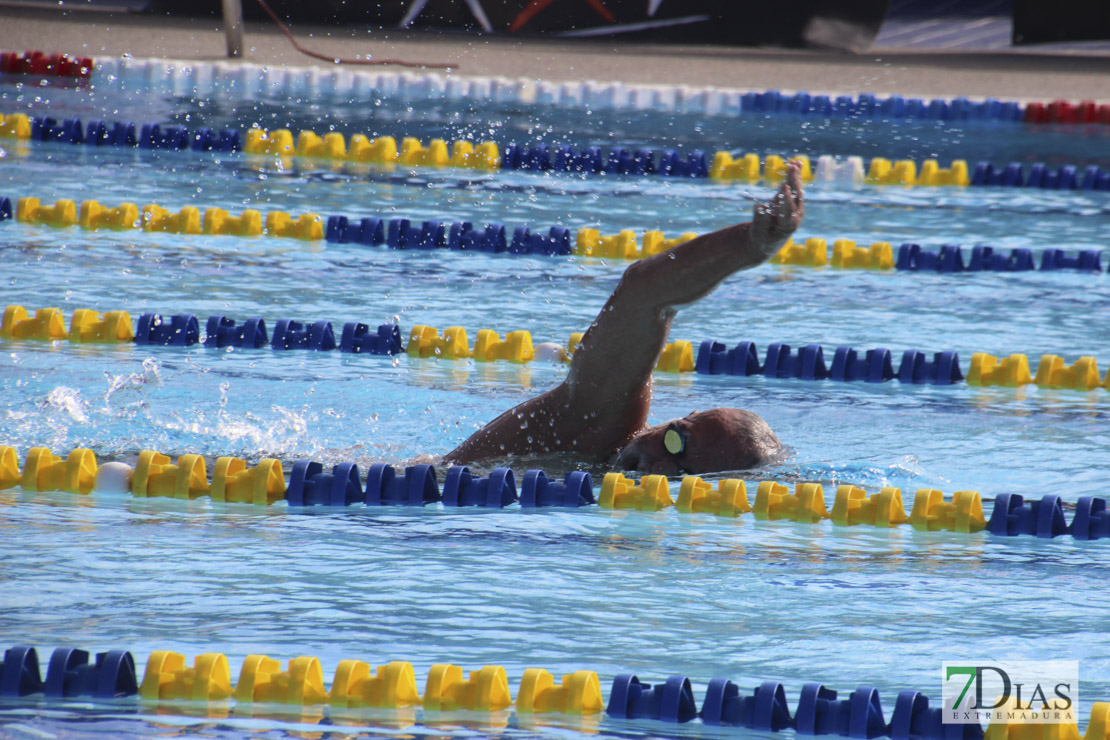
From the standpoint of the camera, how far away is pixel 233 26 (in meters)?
11.7

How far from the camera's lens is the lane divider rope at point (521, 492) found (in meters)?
3.88

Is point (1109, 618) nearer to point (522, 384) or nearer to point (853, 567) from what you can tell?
point (853, 567)

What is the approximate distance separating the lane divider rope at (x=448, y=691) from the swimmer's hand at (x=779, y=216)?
40.5 inches

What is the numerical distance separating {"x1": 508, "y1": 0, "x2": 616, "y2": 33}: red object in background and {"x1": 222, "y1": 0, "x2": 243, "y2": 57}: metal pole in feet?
10.0

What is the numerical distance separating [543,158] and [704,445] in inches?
208

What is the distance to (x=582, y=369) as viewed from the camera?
12.7ft

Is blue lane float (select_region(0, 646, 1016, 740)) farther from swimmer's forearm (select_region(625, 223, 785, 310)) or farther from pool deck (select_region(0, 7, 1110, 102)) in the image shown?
pool deck (select_region(0, 7, 1110, 102))

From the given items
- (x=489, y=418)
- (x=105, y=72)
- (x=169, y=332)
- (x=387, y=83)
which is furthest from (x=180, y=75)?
(x=489, y=418)

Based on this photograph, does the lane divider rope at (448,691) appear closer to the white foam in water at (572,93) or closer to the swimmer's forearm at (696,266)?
the swimmer's forearm at (696,266)

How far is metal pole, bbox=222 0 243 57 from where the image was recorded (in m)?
11.5

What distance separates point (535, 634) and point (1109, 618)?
125cm

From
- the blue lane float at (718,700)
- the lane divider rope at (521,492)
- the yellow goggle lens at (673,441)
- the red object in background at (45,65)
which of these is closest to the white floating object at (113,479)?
the lane divider rope at (521,492)

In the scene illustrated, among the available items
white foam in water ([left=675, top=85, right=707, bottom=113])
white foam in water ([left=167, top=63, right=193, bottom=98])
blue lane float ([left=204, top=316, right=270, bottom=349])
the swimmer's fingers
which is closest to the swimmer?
the swimmer's fingers

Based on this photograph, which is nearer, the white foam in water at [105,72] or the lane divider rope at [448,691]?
the lane divider rope at [448,691]
